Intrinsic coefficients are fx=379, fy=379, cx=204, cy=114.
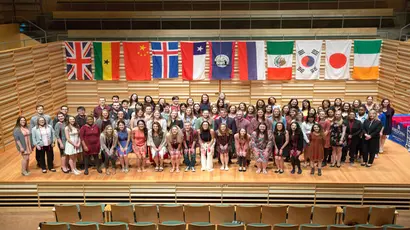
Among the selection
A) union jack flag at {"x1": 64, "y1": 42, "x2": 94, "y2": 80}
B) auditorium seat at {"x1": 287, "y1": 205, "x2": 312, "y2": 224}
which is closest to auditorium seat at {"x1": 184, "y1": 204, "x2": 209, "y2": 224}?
auditorium seat at {"x1": 287, "y1": 205, "x2": 312, "y2": 224}

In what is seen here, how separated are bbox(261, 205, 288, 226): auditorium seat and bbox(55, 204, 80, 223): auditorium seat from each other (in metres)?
3.38

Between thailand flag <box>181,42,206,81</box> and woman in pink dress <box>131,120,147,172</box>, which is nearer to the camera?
woman in pink dress <box>131,120,147,172</box>

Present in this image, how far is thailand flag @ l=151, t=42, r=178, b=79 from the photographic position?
41.4 feet

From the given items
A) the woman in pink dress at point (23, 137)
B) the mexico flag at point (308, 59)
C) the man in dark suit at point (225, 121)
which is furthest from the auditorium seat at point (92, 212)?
the mexico flag at point (308, 59)

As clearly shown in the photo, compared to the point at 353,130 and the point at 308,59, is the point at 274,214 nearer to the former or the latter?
the point at 353,130

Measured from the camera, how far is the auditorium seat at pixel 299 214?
22.0 ft

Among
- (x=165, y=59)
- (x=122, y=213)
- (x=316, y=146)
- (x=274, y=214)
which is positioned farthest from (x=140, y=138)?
(x=165, y=59)

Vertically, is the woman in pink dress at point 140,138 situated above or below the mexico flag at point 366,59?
below

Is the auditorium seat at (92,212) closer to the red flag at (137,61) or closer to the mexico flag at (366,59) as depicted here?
the red flag at (137,61)

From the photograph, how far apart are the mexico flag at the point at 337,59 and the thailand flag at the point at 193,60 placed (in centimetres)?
412

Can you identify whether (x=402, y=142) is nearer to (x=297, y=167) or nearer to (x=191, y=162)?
(x=297, y=167)

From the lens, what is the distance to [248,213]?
6.82m

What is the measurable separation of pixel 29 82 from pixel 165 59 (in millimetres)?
4261

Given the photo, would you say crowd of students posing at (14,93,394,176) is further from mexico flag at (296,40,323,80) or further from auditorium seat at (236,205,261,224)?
mexico flag at (296,40,323,80)
